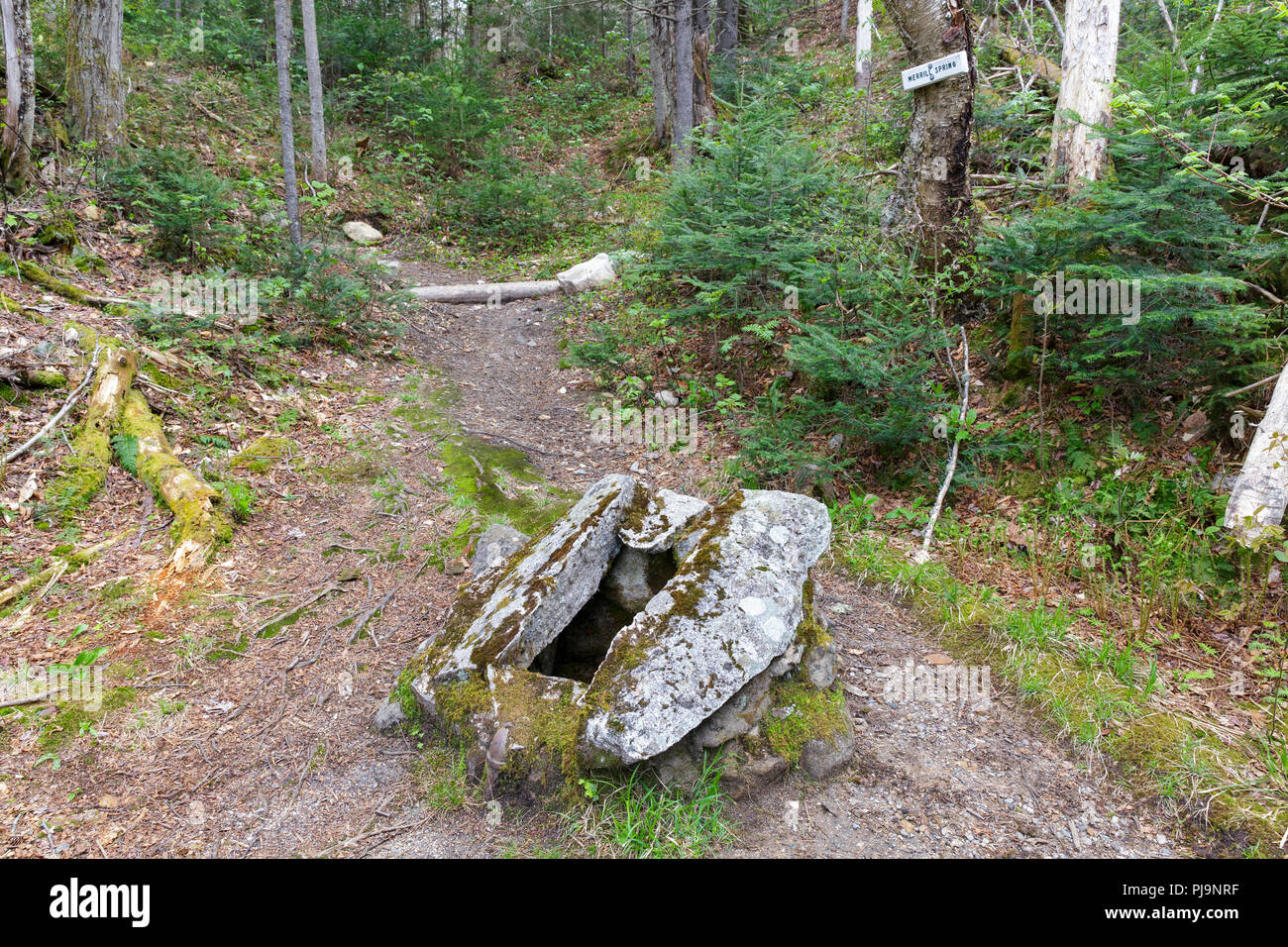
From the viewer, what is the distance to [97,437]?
521 centimetres

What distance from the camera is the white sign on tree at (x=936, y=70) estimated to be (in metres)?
5.80

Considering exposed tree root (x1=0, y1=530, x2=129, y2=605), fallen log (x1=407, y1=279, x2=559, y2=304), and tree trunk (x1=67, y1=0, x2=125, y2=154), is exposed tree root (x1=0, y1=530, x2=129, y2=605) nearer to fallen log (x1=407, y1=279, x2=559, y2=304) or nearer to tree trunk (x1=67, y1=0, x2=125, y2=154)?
tree trunk (x1=67, y1=0, x2=125, y2=154)

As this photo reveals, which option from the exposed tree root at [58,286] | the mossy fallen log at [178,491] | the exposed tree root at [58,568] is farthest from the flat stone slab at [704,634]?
the exposed tree root at [58,286]

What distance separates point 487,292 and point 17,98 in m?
5.94

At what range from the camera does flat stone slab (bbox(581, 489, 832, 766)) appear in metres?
2.90

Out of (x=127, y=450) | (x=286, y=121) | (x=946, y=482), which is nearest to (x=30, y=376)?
(x=127, y=450)

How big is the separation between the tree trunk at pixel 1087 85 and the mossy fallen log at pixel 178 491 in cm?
785

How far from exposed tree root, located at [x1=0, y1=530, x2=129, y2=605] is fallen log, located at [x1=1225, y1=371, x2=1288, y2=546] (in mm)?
7174

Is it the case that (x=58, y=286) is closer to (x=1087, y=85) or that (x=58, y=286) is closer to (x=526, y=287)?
(x=526, y=287)

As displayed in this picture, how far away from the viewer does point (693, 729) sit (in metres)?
3.06

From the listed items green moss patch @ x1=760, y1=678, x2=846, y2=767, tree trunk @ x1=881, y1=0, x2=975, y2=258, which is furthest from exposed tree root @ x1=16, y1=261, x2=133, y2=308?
tree trunk @ x1=881, y1=0, x2=975, y2=258

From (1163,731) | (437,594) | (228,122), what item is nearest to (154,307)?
(437,594)

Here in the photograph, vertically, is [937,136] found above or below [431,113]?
below

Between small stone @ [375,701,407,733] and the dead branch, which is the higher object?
the dead branch
